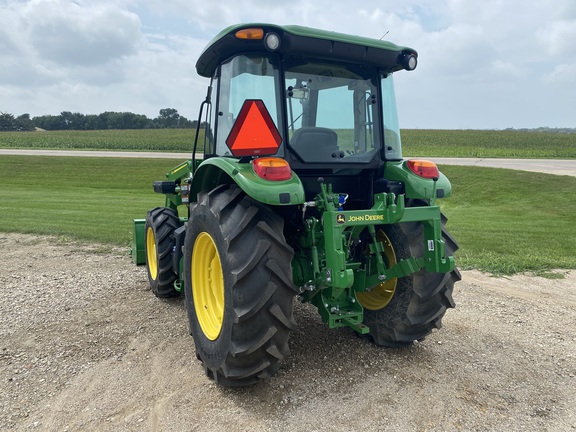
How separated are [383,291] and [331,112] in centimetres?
166

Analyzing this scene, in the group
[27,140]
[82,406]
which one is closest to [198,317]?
[82,406]

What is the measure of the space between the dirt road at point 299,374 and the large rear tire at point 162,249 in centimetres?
20

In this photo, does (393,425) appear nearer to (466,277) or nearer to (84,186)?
(466,277)

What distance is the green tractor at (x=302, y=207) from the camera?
10.3 feet

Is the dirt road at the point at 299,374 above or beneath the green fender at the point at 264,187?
beneath

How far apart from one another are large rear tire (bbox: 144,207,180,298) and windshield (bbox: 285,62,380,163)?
2470mm

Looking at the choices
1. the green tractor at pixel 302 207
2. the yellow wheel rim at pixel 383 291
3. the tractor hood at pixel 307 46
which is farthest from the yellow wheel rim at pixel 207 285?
the tractor hood at pixel 307 46

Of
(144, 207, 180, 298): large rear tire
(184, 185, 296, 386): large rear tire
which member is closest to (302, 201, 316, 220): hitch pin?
(184, 185, 296, 386): large rear tire

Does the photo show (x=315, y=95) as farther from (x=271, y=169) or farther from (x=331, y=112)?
(x=271, y=169)

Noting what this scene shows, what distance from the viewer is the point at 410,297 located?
3852mm

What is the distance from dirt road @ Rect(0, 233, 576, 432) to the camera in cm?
311

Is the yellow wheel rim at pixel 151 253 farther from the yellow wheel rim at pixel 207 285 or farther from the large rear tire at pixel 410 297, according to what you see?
the large rear tire at pixel 410 297

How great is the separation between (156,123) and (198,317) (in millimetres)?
73999

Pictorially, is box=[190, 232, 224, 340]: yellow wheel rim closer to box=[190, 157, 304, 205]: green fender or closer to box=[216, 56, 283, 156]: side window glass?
box=[190, 157, 304, 205]: green fender
